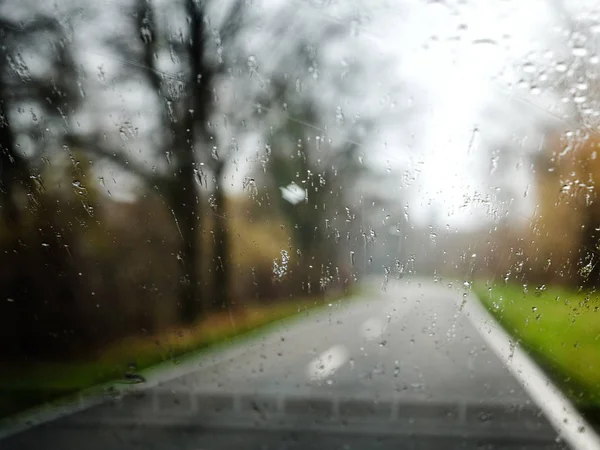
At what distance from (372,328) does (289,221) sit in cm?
168

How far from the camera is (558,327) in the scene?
509cm

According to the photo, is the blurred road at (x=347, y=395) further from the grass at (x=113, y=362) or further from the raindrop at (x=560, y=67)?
the raindrop at (x=560, y=67)

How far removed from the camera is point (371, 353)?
21.8 feet

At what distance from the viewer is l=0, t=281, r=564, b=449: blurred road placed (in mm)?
4398

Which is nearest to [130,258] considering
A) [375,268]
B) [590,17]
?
[375,268]

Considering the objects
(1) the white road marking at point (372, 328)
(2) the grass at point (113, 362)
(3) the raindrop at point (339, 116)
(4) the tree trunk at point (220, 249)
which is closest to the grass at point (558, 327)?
(1) the white road marking at point (372, 328)

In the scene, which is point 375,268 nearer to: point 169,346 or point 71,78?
point 169,346

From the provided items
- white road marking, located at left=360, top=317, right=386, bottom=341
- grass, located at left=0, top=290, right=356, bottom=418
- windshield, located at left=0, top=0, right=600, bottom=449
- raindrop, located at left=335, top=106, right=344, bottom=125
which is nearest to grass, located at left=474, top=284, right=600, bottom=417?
windshield, located at left=0, top=0, right=600, bottom=449

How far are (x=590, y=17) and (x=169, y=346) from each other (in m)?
4.37

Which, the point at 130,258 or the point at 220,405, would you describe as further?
the point at 130,258

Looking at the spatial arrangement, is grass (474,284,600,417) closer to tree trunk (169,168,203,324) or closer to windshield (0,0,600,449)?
windshield (0,0,600,449)

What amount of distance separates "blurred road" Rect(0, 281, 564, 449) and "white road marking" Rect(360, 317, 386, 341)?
0.05ft

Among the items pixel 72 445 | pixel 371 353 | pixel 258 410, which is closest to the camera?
pixel 72 445

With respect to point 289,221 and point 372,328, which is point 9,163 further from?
point 372,328
